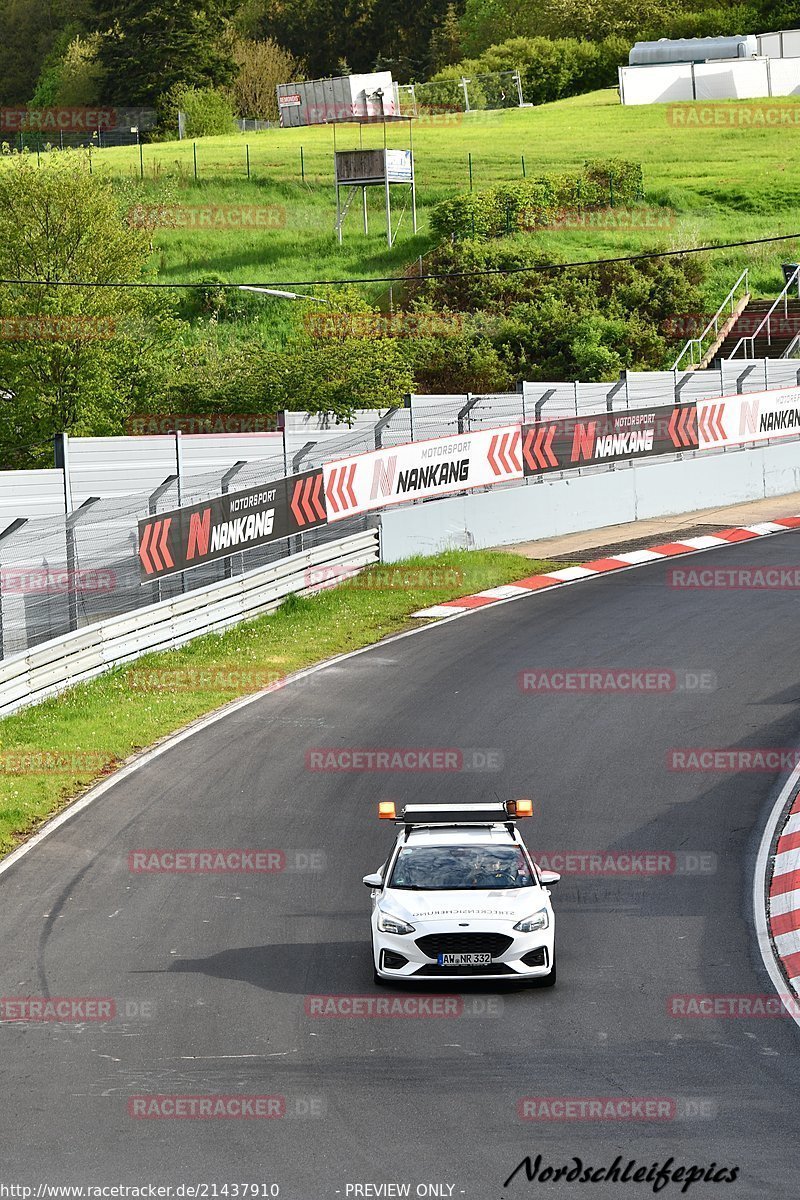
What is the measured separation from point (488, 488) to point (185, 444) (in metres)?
6.75

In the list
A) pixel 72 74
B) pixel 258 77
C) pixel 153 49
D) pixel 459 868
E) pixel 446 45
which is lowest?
pixel 459 868

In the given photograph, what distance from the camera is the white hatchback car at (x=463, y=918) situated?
40.1ft

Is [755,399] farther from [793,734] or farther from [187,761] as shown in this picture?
[187,761]

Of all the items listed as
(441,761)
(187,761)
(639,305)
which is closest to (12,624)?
(187,761)

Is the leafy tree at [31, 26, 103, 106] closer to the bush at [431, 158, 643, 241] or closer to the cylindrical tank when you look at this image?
the cylindrical tank

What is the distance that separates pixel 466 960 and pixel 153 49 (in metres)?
110

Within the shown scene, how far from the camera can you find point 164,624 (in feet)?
80.5

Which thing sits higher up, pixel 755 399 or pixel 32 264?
pixel 32 264

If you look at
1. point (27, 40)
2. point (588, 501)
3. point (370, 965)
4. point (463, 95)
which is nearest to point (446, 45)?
point (463, 95)

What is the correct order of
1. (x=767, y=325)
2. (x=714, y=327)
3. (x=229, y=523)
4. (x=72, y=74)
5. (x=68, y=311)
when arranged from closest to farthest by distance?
1. (x=229, y=523)
2. (x=68, y=311)
3. (x=767, y=325)
4. (x=714, y=327)
5. (x=72, y=74)

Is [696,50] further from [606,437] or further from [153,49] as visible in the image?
[606,437]

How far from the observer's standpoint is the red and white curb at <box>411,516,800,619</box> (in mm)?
27625

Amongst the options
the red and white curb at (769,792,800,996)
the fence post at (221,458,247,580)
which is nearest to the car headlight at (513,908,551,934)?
the red and white curb at (769,792,800,996)

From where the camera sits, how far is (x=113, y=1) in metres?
117
